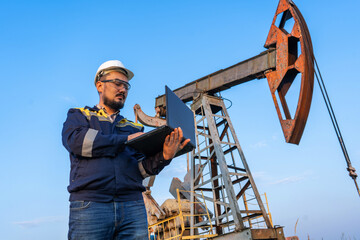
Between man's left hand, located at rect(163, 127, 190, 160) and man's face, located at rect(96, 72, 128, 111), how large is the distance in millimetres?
580

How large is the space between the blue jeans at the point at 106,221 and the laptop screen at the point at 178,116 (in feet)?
1.89

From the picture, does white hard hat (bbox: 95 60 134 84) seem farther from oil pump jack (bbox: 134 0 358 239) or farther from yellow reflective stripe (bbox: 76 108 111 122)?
oil pump jack (bbox: 134 0 358 239)

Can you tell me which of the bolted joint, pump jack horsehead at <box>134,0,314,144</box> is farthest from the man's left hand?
pump jack horsehead at <box>134,0,314,144</box>

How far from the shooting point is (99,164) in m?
1.89

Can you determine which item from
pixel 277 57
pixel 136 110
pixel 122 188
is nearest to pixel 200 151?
pixel 136 110

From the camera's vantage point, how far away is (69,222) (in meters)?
1.80

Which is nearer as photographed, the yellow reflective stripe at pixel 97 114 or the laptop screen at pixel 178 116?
the laptop screen at pixel 178 116

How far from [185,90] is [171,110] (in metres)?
8.44

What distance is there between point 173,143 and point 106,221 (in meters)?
0.61

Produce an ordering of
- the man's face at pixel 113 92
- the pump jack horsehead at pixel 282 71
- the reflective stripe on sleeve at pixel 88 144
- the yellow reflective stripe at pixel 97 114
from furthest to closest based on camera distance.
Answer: the pump jack horsehead at pixel 282 71 → the man's face at pixel 113 92 → the yellow reflective stripe at pixel 97 114 → the reflective stripe on sleeve at pixel 88 144

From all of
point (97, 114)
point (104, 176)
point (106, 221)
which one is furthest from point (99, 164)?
point (97, 114)

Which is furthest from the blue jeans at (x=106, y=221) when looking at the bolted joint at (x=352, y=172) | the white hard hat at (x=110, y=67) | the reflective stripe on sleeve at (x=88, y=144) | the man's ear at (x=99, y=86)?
the bolted joint at (x=352, y=172)

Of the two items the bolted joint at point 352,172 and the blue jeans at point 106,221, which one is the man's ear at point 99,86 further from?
the bolted joint at point 352,172

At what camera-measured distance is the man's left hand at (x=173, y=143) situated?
6.17 ft
